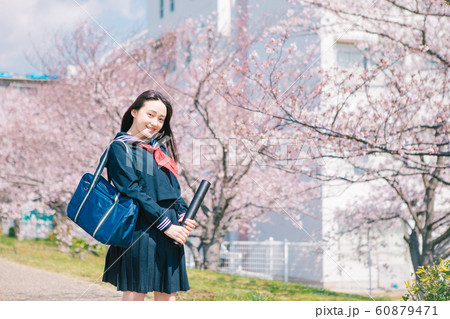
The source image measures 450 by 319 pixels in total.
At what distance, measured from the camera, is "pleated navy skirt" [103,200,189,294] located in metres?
2.04

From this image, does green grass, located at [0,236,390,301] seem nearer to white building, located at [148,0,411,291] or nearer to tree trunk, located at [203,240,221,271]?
tree trunk, located at [203,240,221,271]

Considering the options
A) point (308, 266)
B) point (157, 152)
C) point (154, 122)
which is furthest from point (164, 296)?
point (308, 266)

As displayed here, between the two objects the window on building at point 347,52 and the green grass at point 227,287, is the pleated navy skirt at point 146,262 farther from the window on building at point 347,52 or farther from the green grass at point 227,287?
the window on building at point 347,52

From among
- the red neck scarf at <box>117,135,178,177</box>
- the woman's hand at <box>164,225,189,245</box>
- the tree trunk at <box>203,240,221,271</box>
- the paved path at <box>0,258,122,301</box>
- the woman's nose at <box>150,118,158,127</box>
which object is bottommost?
the paved path at <box>0,258,122,301</box>

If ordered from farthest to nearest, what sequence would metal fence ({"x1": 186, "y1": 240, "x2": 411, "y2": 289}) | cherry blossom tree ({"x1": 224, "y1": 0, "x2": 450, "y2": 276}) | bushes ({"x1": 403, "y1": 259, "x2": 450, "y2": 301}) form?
metal fence ({"x1": 186, "y1": 240, "x2": 411, "y2": 289}) → cherry blossom tree ({"x1": 224, "y1": 0, "x2": 450, "y2": 276}) → bushes ({"x1": 403, "y1": 259, "x2": 450, "y2": 301})

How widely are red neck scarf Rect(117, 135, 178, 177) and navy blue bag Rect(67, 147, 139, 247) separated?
22 cm

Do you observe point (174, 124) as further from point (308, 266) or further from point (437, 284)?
point (437, 284)

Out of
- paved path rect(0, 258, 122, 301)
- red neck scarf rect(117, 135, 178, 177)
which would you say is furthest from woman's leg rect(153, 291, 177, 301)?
paved path rect(0, 258, 122, 301)

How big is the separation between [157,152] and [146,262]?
19.9 inches

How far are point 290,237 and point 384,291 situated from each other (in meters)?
1.91

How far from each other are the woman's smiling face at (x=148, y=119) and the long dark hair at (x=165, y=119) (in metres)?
0.02

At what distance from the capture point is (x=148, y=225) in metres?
2.07

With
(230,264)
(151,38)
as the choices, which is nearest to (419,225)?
(230,264)

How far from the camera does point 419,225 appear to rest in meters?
6.10
